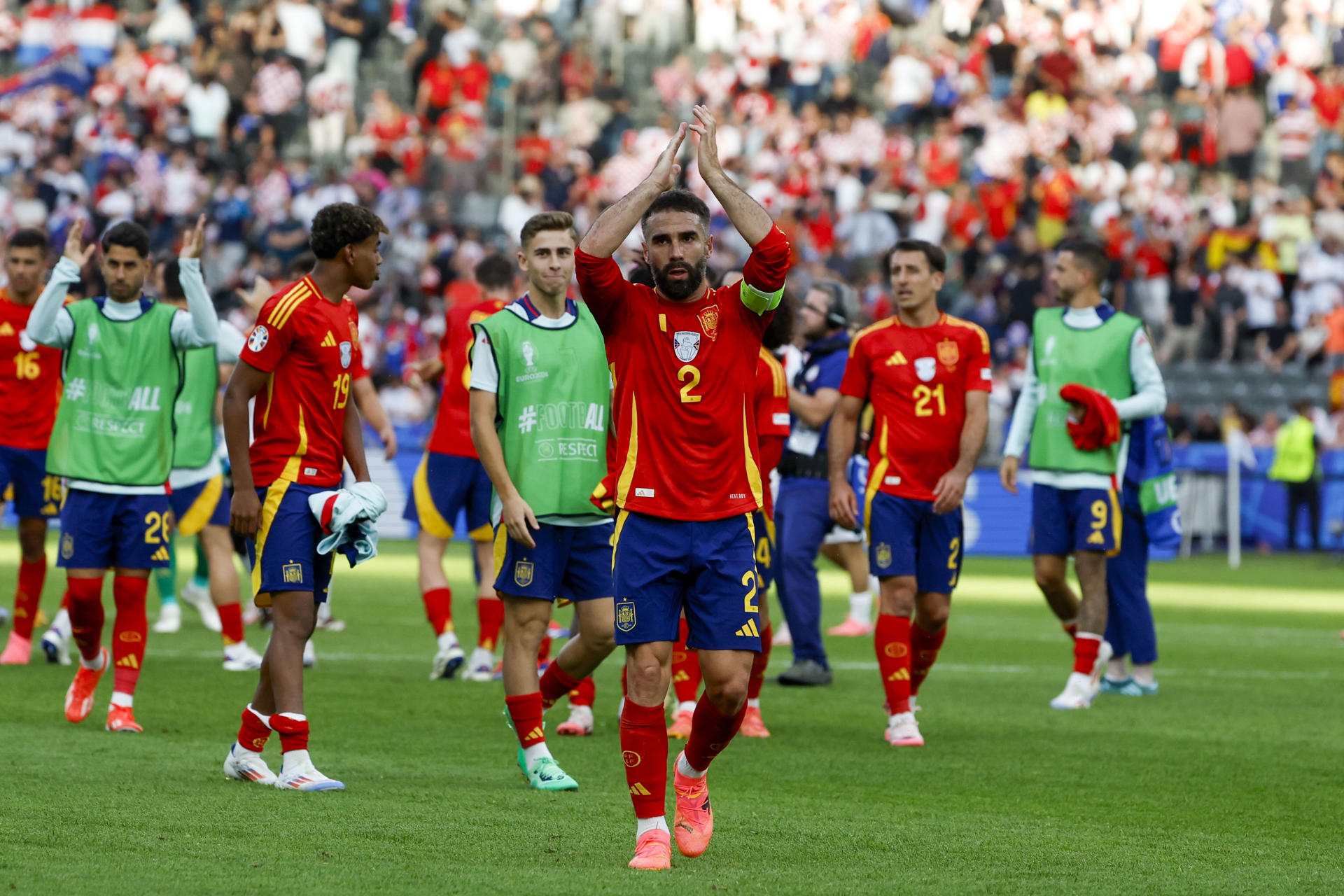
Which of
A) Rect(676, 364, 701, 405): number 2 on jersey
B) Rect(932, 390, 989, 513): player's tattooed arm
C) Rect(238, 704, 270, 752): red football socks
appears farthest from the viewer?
Rect(932, 390, 989, 513): player's tattooed arm

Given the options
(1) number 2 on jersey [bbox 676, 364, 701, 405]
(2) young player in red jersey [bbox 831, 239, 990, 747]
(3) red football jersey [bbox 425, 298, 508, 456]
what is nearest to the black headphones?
(2) young player in red jersey [bbox 831, 239, 990, 747]

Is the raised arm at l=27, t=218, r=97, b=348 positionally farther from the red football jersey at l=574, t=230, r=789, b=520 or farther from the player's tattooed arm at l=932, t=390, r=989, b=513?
the player's tattooed arm at l=932, t=390, r=989, b=513

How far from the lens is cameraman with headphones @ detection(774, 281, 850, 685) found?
10.0 metres

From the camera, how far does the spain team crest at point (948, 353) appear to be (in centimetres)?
870

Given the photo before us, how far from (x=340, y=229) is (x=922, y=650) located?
12.5 ft

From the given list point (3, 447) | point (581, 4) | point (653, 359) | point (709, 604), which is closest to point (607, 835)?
point (709, 604)

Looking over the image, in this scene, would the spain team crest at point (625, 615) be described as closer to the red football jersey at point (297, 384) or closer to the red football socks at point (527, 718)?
the red football socks at point (527, 718)

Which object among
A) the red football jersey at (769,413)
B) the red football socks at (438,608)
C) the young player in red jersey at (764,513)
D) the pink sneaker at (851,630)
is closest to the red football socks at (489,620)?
the red football socks at (438,608)

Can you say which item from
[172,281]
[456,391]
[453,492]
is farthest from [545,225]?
[172,281]

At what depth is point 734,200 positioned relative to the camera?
546 centimetres

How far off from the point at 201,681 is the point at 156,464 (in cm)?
220

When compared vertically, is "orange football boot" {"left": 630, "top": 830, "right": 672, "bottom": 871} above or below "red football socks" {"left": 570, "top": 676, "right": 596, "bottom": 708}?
above

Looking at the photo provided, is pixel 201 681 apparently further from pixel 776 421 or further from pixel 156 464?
pixel 776 421

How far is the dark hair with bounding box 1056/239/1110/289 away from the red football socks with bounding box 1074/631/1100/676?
2.04m
